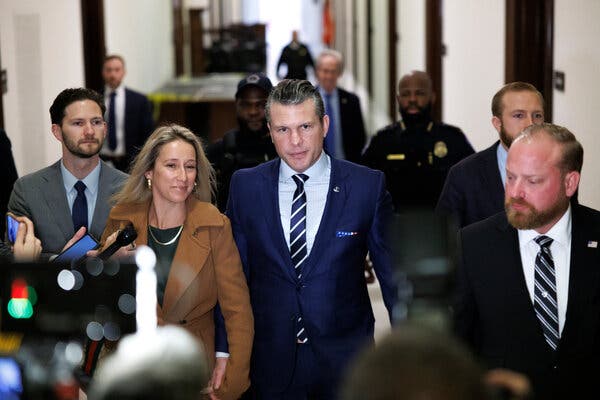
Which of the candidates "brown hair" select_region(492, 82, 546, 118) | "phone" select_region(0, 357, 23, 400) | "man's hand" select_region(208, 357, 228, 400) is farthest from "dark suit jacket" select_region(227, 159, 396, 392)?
"phone" select_region(0, 357, 23, 400)

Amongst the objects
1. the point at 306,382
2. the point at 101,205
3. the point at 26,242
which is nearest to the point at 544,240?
the point at 306,382

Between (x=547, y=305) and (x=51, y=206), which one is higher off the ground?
(x=51, y=206)

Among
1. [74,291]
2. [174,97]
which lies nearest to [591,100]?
[74,291]

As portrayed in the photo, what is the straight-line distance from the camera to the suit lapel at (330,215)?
373cm

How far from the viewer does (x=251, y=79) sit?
18.4ft

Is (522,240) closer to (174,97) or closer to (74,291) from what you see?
(74,291)

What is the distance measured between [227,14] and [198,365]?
3004cm

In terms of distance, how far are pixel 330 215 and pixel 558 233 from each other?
842 mm

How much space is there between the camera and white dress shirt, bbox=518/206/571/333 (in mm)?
3182

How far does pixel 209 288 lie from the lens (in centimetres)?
380

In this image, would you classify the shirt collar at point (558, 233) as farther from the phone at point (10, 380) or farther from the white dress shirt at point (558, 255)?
the phone at point (10, 380)

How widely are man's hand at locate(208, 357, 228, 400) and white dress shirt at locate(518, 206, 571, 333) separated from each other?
112 cm

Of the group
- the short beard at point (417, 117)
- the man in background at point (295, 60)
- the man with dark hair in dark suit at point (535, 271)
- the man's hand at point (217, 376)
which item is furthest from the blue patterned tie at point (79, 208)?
the man in background at point (295, 60)

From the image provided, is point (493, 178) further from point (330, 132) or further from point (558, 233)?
point (330, 132)
